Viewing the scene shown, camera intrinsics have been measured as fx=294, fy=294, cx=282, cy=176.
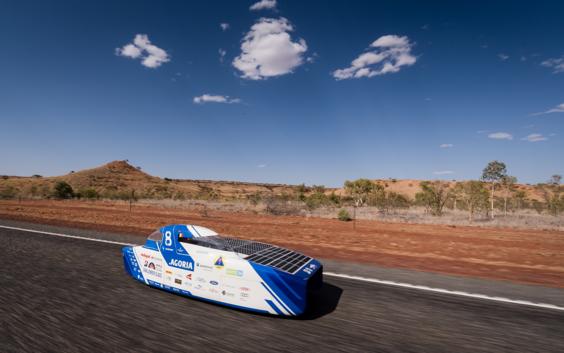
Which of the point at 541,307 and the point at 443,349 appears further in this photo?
the point at 541,307

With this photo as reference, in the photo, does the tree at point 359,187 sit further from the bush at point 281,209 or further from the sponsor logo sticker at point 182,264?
the sponsor logo sticker at point 182,264

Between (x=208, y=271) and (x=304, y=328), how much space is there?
1.71 meters

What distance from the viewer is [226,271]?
14.8ft

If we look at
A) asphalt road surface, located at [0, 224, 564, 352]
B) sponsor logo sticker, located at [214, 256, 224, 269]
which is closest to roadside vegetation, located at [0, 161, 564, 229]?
asphalt road surface, located at [0, 224, 564, 352]

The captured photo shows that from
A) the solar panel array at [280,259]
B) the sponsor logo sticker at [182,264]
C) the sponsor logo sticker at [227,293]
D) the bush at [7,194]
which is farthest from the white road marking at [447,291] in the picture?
the bush at [7,194]

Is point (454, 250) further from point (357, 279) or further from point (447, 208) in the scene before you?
point (447, 208)

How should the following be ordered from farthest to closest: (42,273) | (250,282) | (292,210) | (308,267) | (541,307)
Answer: (292,210) → (42,273) → (541,307) → (308,267) → (250,282)

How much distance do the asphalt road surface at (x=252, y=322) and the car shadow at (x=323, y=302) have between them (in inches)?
0.7

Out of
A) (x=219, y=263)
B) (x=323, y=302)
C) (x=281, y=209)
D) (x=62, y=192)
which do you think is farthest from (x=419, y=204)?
(x=62, y=192)

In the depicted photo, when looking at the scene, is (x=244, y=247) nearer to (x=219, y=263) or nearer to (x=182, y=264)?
(x=219, y=263)

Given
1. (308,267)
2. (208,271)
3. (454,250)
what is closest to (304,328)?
(308,267)

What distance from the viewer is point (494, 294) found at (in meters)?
5.88

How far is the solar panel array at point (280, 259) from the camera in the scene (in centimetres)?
441

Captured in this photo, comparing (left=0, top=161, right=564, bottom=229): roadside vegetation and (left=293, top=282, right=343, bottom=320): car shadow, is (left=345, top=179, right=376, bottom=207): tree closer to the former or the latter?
(left=0, top=161, right=564, bottom=229): roadside vegetation
